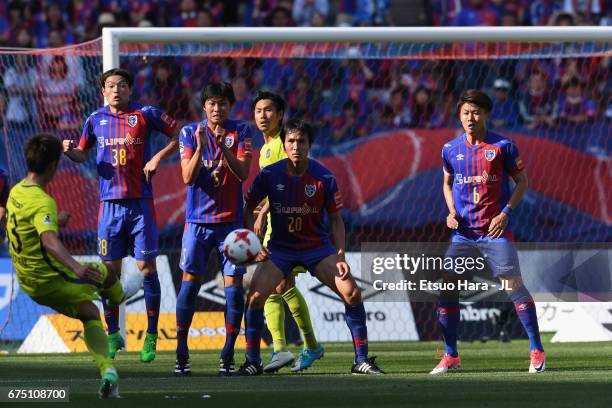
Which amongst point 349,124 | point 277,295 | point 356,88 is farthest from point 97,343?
point 356,88

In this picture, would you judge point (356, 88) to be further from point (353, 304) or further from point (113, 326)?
point (353, 304)

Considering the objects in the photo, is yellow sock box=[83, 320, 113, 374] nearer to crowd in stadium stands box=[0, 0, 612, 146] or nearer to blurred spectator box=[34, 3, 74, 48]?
crowd in stadium stands box=[0, 0, 612, 146]

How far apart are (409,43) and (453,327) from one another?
4529 mm

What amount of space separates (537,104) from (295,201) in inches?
284

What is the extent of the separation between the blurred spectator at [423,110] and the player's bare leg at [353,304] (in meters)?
6.66

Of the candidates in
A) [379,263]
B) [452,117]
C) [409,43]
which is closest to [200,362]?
[379,263]

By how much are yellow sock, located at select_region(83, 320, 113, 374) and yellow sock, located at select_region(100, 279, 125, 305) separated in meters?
0.25

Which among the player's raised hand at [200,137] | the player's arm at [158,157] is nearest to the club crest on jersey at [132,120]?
the player's arm at [158,157]

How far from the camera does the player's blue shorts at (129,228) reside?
10.5m

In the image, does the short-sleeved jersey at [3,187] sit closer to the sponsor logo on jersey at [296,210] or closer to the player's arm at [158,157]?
the player's arm at [158,157]

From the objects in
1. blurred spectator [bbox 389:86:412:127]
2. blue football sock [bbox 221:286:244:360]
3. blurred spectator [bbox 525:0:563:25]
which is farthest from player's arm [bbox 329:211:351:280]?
blurred spectator [bbox 525:0:563:25]

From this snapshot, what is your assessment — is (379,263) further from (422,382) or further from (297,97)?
(422,382)

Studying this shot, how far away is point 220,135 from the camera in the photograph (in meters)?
9.58

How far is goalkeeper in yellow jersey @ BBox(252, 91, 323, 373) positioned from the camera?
9.89 m
